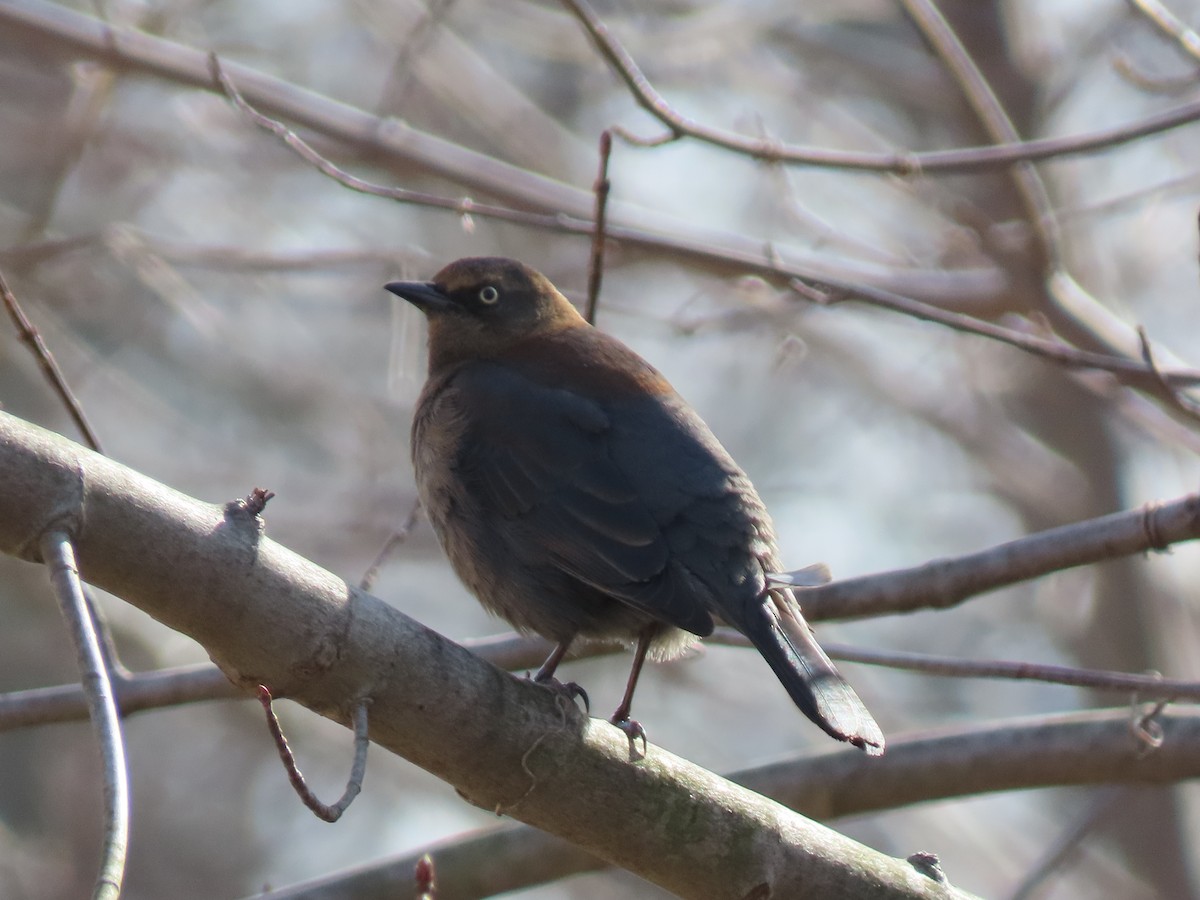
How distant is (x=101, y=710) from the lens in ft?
7.65

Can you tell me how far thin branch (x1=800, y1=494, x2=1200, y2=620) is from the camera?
4160 millimetres

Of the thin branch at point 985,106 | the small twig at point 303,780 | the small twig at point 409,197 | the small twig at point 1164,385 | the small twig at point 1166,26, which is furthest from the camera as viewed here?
the thin branch at point 985,106

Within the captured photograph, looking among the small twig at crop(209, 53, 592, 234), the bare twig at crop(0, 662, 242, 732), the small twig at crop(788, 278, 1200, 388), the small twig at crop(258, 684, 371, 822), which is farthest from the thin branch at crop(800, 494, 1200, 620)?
the small twig at crop(258, 684, 371, 822)

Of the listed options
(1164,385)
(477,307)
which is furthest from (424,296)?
(1164,385)

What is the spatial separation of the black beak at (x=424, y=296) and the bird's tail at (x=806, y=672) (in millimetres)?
2154

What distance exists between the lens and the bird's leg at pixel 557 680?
355 cm

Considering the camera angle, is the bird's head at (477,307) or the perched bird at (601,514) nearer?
the perched bird at (601,514)

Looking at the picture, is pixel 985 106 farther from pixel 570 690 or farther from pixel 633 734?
pixel 633 734

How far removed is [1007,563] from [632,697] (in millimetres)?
1252

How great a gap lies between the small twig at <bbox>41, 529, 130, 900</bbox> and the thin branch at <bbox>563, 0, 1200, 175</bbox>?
2675 mm

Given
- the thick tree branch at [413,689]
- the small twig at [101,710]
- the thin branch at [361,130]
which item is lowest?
the small twig at [101,710]

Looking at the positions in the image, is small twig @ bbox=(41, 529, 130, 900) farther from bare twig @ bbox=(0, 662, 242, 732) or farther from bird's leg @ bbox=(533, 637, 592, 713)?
bare twig @ bbox=(0, 662, 242, 732)

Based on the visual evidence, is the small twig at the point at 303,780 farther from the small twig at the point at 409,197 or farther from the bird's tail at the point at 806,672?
the small twig at the point at 409,197

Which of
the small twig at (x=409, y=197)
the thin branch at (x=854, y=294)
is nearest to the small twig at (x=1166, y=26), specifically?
the thin branch at (x=854, y=294)
